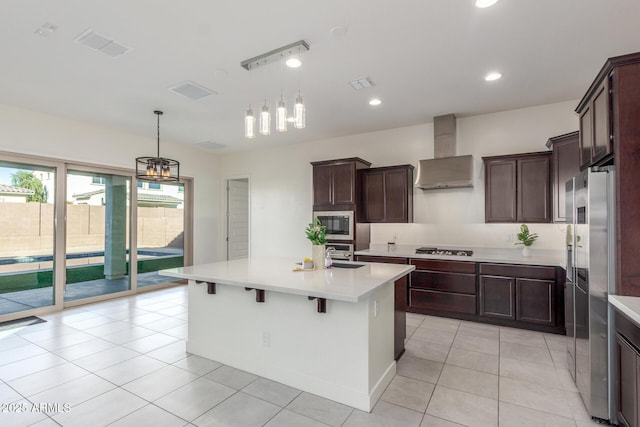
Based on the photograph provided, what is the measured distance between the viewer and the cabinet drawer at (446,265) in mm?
4258

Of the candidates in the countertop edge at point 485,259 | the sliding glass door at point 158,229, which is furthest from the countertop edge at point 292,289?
the sliding glass door at point 158,229

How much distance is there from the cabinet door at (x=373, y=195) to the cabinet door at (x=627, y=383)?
3399mm

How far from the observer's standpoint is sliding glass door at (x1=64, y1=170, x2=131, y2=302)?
203 inches

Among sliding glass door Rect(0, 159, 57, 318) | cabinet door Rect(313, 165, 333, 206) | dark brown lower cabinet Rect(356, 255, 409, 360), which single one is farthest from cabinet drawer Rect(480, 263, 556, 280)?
sliding glass door Rect(0, 159, 57, 318)

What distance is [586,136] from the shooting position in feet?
8.53

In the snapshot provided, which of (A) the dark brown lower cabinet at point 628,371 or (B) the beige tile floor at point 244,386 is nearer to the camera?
(A) the dark brown lower cabinet at point 628,371

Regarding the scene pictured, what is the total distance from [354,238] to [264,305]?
2.60 m

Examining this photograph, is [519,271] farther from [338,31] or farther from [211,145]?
[211,145]

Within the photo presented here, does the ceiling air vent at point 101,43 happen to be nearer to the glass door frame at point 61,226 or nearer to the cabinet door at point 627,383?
the glass door frame at point 61,226

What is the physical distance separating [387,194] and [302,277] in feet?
9.56

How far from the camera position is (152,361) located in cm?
312

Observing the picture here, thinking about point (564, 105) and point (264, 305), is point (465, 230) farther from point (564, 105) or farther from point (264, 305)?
point (264, 305)

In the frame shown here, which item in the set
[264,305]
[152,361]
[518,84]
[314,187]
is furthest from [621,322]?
[314,187]

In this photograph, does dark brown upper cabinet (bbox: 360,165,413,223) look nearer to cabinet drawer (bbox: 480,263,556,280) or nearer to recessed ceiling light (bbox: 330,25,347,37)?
cabinet drawer (bbox: 480,263,556,280)
